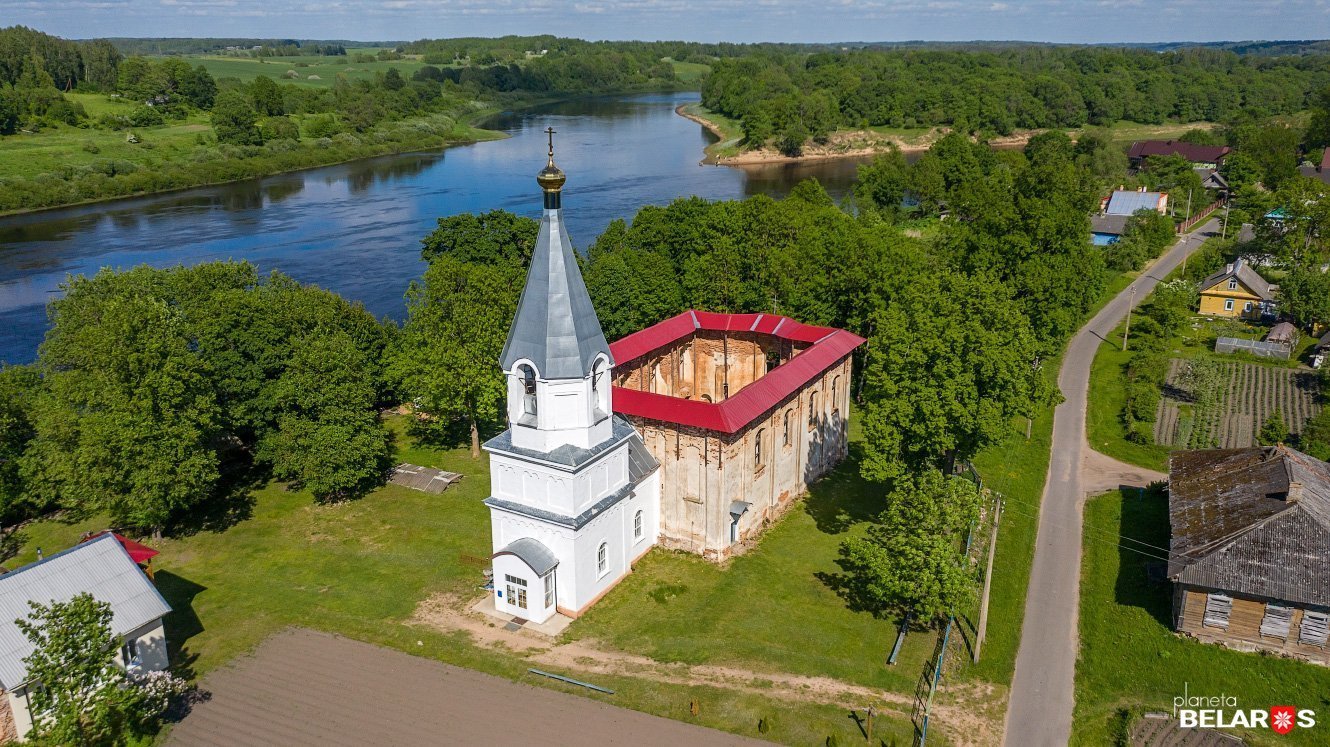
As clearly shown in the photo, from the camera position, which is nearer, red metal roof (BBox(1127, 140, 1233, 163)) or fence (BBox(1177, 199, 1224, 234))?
fence (BBox(1177, 199, 1224, 234))

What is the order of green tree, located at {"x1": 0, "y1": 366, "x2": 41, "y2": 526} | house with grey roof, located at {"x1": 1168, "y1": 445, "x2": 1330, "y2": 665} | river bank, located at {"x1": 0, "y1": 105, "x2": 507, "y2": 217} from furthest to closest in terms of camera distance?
river bank, located at {"x1": 0, "y1": 105, "x2": 507, "y2": 217} → green tree, located at {"x1": 0, "y1": 366, "x2": 41, "y2": 526} → house with grey roof, located at {"x1": 1168, "y1": 445, "x2": 1330, "y2": 665}

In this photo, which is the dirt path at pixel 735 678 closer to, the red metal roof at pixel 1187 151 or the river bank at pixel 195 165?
the river bank at pixel 195 165

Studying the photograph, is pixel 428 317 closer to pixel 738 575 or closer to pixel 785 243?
pixel 738 575

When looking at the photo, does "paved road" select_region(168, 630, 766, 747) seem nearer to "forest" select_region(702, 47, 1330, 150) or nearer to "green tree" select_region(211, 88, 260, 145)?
"green tree" select_region(211, 88, 260, 145)

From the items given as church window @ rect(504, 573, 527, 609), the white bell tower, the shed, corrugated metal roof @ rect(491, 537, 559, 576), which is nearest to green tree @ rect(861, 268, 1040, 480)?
the white bell tower

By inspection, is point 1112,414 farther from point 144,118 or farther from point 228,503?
point 144,118
